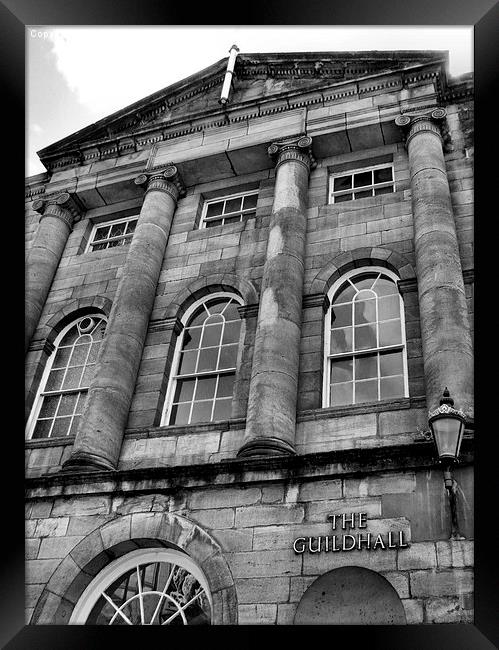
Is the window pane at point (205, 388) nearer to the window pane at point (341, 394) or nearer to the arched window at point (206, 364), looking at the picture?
the arched window at point (206, 364)

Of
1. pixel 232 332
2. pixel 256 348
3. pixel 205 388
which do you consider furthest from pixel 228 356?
pixel 256 348

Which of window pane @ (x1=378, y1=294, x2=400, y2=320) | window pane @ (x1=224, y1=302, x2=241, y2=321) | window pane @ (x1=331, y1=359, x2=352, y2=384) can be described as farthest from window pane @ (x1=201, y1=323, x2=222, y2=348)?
window pane @ (x1=378, y1=294, x2=400, y2=320)

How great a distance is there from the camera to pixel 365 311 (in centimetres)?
1313

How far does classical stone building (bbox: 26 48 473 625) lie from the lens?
386 inches

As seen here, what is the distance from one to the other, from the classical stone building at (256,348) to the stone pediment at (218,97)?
0.18ft

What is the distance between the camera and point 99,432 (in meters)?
12.4

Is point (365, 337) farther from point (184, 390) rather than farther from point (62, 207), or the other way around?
point (62, 207)

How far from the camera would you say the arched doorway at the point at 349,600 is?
9180 mm

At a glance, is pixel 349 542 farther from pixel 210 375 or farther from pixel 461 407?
pixel 210 375

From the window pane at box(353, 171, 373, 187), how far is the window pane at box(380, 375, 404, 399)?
555 centimetres

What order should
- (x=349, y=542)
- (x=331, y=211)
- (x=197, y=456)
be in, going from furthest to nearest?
(x=331, y=211) → (x=197, y=456) → (x=349, y=542)

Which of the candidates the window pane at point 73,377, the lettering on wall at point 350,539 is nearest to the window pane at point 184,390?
the window pane at point 73,377
